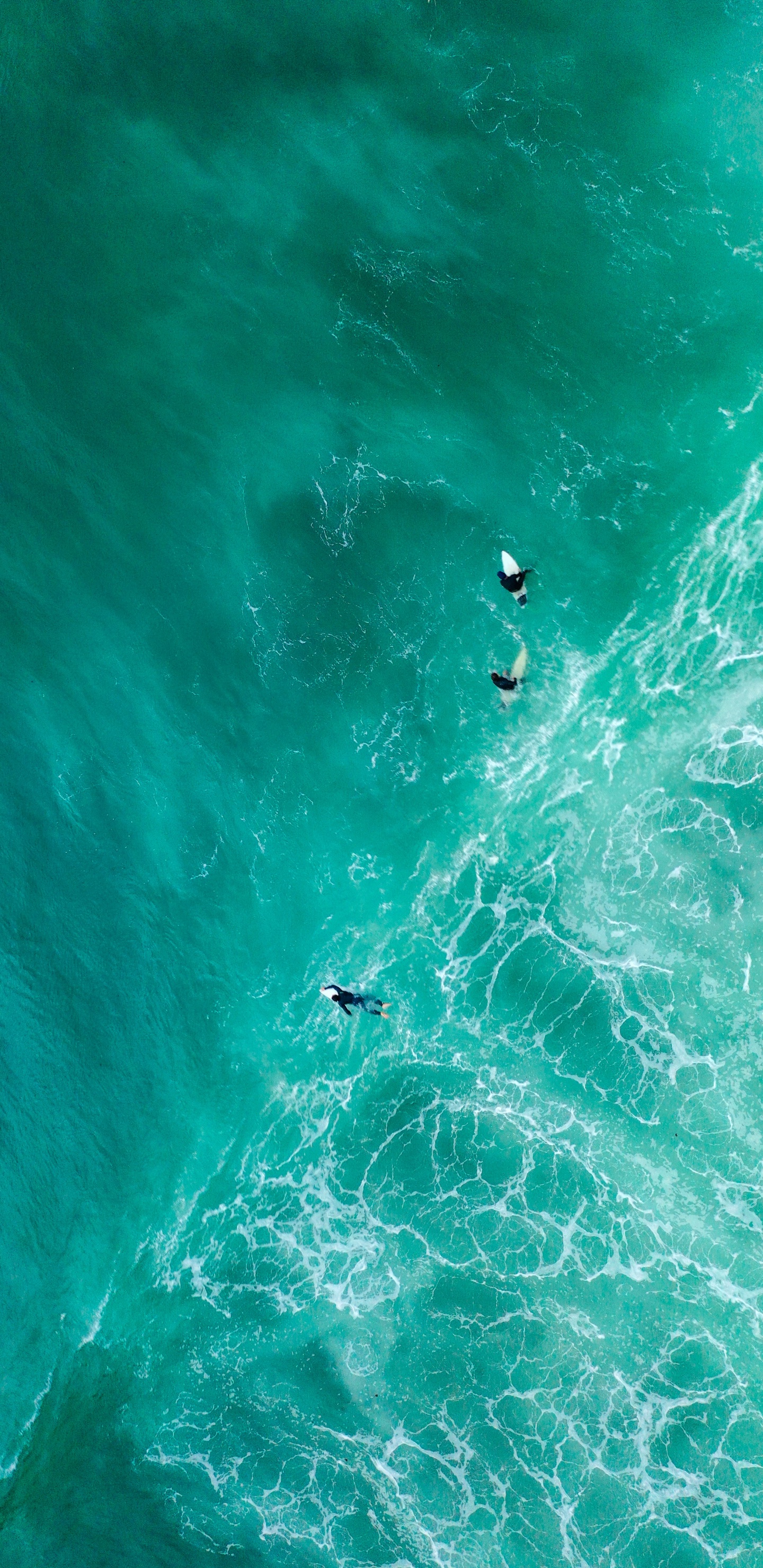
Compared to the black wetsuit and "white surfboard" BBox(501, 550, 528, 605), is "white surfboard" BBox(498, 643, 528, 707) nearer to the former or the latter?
"white surfboard" BBox(501, 550, 528, 605)

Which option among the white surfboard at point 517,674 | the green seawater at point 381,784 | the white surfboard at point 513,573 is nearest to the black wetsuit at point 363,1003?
the green seawater at point 381,784

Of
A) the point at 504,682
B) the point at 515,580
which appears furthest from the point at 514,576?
the point at 504,682

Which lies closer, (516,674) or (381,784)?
(516,674)

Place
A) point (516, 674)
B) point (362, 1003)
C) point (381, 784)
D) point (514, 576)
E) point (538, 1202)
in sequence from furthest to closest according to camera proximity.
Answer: point (381, 784) → point (516, 674) → point (362, 1003) → point (514, 576) → point (538, 1202)

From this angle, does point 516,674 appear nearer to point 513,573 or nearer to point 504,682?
point 504,682

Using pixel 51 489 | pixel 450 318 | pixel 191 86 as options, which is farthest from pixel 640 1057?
pixel 191 86

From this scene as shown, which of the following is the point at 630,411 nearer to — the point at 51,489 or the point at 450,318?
the point at 450,318

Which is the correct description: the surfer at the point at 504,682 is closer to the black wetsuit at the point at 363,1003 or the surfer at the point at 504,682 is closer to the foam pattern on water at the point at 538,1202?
the foam pattern on water at the point at 538,1202

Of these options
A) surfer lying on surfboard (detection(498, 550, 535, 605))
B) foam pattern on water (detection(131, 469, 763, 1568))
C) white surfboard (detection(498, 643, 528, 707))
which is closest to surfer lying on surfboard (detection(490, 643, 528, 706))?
white surfboard (detection(498, 643, 528, 707))
